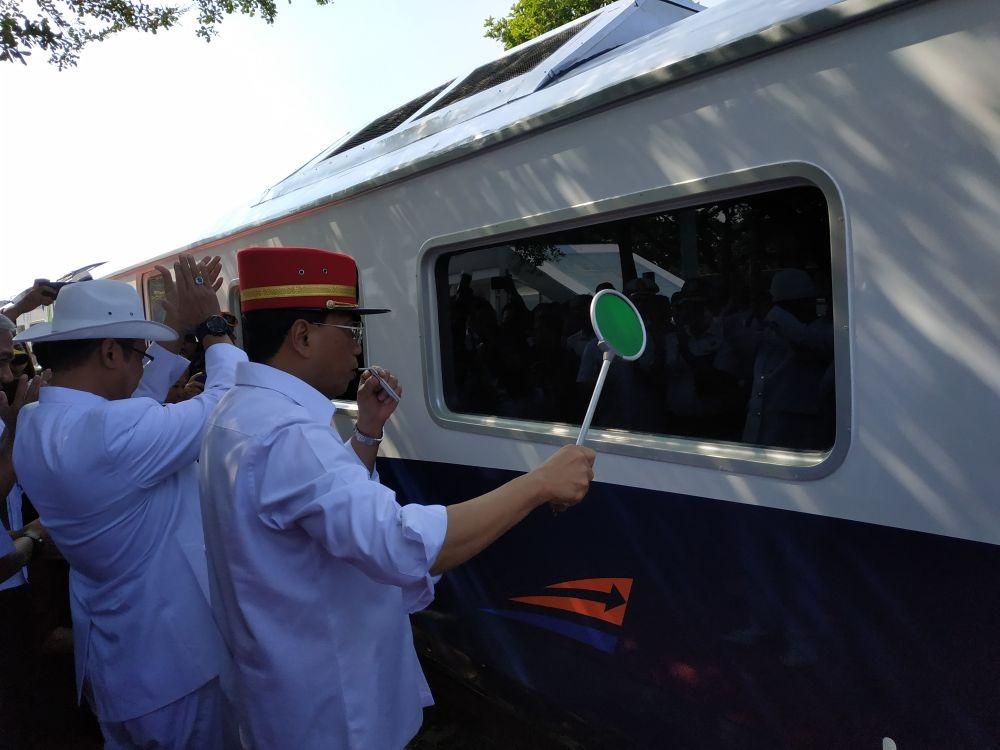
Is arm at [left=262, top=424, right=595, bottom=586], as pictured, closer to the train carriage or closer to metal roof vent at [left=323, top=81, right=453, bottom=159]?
the train carriage

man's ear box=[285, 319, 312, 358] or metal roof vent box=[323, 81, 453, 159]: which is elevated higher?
metal roof vent box=[323, 81, 453, 159]

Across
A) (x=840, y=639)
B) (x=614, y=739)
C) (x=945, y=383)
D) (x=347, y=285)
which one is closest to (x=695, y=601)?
(x=840, y=639)

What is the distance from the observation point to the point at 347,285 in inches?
66.1

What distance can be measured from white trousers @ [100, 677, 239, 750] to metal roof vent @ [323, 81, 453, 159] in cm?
320

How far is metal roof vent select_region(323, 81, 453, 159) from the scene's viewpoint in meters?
4.38

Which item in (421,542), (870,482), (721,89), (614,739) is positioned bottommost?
(614,739)

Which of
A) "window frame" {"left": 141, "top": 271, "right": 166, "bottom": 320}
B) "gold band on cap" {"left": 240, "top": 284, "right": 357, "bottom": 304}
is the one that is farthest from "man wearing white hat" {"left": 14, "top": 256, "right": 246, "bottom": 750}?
"window frame" {"left": 141, "top": 271, "right": 166, "bottom": 320}

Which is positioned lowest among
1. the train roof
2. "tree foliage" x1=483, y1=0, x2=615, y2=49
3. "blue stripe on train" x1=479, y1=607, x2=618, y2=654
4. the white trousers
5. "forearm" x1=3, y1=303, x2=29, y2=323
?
"blue stripe on train" x1=479, y1=607, x2=618, y2=654

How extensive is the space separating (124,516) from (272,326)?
0.87m

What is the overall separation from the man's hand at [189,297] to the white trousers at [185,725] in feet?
3.67

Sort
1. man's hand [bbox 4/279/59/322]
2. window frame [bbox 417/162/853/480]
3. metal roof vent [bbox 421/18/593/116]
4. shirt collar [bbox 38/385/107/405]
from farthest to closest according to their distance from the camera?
1. metal roof vent [bbox 421/18/593/116]
2. man's hand [bbox 4/279/59/322]
3. shirt collar [bbox 38/385/107/405]
4. window frame [bbox 417/162/853/480]

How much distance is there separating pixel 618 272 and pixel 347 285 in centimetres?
97

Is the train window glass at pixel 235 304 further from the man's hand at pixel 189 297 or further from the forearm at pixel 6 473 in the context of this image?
the forearm at pixel 6 473

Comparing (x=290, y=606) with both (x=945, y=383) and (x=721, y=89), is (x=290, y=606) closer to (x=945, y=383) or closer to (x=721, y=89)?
(x=945, y=383)
